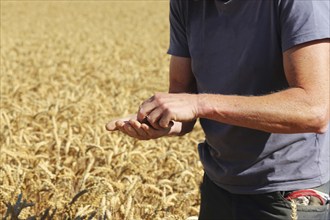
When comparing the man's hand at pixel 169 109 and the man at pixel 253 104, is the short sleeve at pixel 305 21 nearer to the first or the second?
the man at pixel 253 104

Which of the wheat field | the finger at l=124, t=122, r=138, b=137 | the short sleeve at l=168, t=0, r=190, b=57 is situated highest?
the short sleeve at l=168, t=0, r=190, b=57

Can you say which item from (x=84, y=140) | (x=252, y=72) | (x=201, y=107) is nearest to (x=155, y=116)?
(x=201, y=107)

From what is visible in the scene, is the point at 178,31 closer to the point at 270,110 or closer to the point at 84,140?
the point at 270,110

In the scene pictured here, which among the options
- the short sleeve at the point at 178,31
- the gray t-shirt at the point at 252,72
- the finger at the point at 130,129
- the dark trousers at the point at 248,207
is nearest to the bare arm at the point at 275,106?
the gray t-shirt at the point at 252,72

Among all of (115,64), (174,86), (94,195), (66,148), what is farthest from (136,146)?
(115,64)

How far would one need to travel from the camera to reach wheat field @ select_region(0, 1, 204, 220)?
12.2ft

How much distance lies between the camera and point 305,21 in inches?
87.7

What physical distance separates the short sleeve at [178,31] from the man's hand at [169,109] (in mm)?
748

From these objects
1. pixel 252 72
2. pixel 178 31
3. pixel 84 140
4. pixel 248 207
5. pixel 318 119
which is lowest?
pixel 84 140

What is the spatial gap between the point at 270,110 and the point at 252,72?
0.37m

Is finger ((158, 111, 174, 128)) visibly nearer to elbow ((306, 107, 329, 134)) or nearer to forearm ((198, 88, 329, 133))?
forearm ((198, 88, 329, 133))

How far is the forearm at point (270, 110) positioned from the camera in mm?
2148

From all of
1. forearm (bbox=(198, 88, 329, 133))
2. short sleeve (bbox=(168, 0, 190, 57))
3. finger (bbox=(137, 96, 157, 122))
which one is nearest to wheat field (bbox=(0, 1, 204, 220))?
short sleeve (bbox=(168, 0, 190, 57))

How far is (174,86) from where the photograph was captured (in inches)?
120
